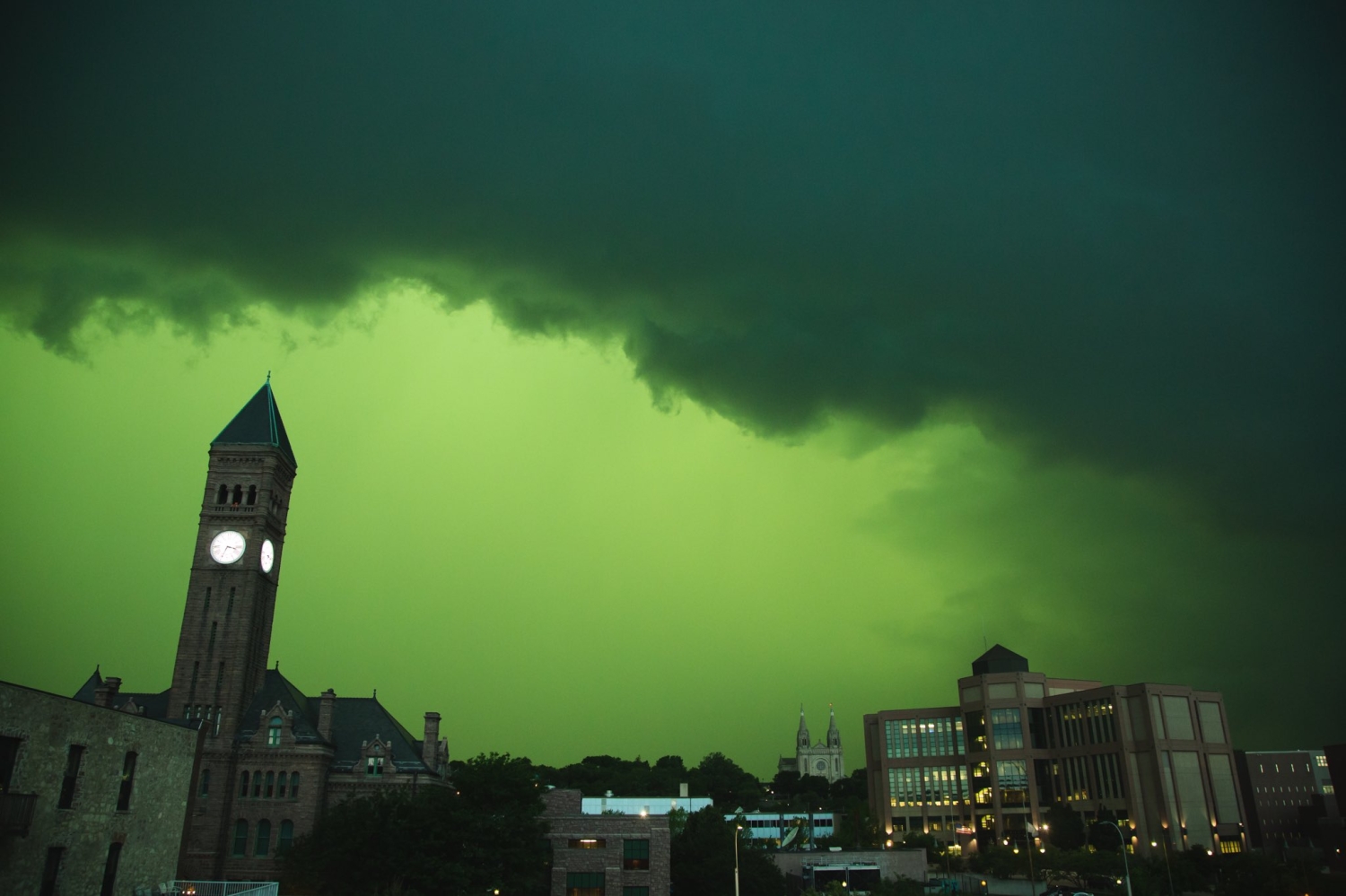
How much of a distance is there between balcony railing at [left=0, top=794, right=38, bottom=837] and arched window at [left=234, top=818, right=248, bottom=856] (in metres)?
45.9

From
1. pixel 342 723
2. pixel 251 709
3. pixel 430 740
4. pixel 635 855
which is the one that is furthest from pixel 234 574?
pixel 635 855

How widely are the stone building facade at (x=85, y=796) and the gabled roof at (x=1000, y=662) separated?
490 ft

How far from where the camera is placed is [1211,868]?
9469 cm

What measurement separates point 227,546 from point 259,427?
12997 millimetres

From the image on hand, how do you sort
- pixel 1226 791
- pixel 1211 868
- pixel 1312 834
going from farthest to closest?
pixel 1312 834 < pixel 1226 791 < pixel 1211 868

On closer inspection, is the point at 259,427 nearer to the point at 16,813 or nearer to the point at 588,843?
the point at 588,843

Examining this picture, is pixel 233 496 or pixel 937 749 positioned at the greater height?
pixel 233 496

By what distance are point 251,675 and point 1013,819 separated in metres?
125

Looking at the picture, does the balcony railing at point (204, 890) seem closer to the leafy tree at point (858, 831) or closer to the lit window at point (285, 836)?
the lit window at point (285, 836)

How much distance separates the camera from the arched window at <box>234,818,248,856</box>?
254ft

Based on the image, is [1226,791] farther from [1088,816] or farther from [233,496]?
[233,496]

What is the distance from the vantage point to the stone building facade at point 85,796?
3641 cm

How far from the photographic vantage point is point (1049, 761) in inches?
5999

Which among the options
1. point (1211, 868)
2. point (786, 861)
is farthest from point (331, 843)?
point (1211, 868)
